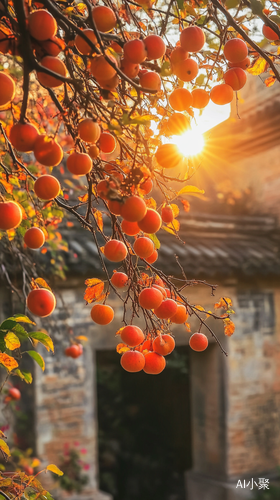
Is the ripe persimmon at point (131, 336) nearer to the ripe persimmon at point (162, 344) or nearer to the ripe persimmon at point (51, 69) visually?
the ripe persimmon at point (162, 344)

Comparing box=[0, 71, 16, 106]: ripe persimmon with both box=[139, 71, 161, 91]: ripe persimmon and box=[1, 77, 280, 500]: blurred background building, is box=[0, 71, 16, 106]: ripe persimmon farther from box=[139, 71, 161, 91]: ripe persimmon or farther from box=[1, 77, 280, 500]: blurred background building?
box=[1, 77, 280, 500]: blurred background building

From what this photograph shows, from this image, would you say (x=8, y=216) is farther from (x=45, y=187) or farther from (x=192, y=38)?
(x=192, y=38)

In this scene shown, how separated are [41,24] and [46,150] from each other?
0.25 meters

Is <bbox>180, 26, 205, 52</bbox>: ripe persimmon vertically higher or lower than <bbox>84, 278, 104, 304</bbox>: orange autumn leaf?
higher

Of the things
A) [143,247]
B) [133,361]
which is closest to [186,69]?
[143,247]

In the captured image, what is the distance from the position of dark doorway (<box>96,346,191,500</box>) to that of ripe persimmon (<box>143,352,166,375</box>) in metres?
5.32

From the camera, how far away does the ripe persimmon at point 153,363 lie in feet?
4.32

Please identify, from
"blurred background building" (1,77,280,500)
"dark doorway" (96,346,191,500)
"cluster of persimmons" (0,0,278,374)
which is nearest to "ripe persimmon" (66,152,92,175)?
"cluster of persimmons" (0,0,278,374)

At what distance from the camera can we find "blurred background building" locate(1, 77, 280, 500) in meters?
4.29

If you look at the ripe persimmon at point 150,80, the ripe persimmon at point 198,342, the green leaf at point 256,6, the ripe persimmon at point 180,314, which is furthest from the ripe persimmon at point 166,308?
the green leaf at point 256,6

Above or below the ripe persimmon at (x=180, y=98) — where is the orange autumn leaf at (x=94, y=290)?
below

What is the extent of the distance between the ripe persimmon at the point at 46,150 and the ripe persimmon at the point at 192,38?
1.50ft

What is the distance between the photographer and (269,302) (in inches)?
219

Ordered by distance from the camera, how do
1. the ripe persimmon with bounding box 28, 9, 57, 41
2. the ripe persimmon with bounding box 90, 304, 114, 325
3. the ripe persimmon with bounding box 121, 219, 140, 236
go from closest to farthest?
the ripe persimmon with bounding box 28, 9, 57, 41 → the ripe persimmon with bounding box 121, 219, 140, 236 → the ripe persimmon with bounding box 90, 304, 114, 325
